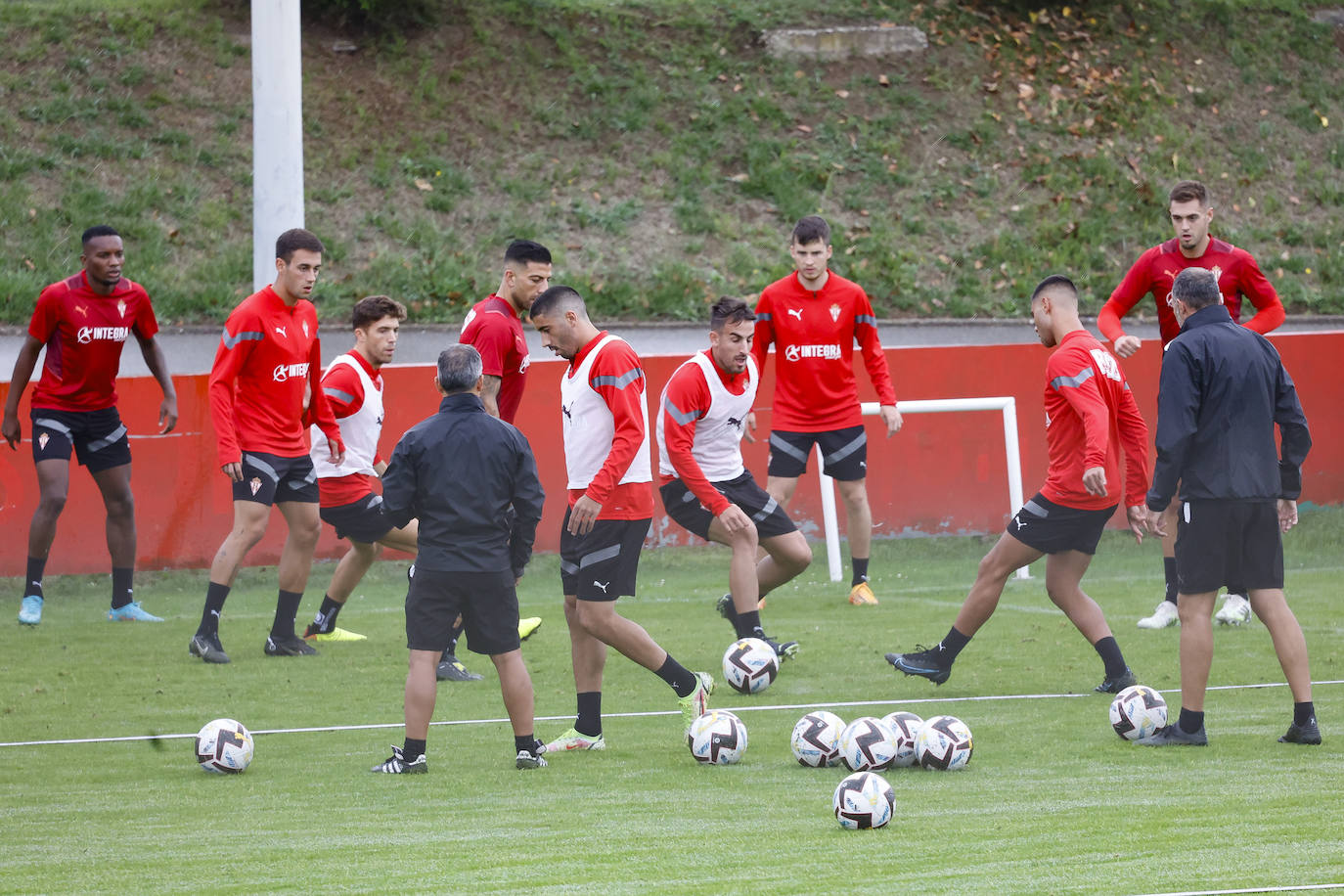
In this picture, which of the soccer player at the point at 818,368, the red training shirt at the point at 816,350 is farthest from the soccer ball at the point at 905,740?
the red training shirt at the point at 816,350

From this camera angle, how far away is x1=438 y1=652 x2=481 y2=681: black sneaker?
8.94m

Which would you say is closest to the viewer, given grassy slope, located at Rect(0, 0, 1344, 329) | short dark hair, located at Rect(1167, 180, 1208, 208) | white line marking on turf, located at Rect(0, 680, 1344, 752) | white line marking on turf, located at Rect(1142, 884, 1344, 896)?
white line marking on turf, located at Rect(1142, 884, 1344, 896)

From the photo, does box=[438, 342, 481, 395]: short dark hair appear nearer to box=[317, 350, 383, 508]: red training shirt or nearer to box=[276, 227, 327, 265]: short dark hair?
box=[276, 227, 327, 265]: short dark hair

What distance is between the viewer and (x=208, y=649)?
369 inches

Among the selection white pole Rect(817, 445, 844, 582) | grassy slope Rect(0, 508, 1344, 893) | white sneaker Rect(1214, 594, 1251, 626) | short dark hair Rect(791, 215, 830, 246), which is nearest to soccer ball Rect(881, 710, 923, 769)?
grassy slope Rect(0, 508, 1344, 893)

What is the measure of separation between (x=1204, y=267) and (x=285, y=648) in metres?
5.98

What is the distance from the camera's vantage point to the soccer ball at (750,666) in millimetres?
8094

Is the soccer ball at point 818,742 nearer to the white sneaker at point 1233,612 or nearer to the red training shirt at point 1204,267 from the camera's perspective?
the red training shirt at point 1204,267

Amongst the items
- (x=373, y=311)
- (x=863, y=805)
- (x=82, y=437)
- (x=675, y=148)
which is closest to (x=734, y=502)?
(x=373, y=311)

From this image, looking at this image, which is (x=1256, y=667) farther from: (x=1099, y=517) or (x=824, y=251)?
(x=824, y=251)

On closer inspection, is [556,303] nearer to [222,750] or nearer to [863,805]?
[222,750]

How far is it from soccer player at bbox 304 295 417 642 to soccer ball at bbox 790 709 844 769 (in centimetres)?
378

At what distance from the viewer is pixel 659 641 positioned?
9977 millimetres

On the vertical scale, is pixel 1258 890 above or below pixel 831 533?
above
